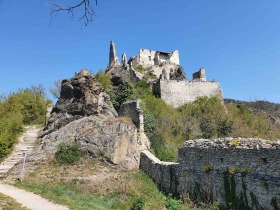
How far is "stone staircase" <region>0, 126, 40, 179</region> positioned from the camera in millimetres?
17122

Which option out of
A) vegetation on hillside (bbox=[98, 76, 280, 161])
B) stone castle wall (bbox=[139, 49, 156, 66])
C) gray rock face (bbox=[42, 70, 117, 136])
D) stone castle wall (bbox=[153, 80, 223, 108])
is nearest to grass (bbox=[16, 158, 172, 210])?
vegetation on hillside (bbox=[98, 76, 280, 161])

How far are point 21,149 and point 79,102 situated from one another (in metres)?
6.08

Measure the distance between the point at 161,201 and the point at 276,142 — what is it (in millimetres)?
6512

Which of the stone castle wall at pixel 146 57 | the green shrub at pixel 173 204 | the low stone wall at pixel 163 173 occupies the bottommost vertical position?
the green shrub at pixel 173 204

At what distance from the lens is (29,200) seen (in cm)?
1115

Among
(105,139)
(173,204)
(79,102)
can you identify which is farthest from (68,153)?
(173,204)

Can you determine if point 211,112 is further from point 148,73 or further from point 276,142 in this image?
point 276,142

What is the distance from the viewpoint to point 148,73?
41406mm

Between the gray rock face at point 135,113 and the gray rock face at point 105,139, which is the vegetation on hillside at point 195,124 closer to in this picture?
the gray rock face at point 135,113

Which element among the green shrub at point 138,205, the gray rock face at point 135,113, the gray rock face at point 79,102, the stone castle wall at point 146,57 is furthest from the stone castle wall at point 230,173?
the stone castle wall at point 146,57

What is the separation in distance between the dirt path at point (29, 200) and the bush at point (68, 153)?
492 cm

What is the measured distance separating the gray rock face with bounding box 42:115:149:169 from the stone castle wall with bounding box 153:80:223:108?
1114cm

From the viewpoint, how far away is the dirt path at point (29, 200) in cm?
1028

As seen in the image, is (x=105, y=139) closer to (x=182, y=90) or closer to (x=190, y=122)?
(x=190, y=122)
